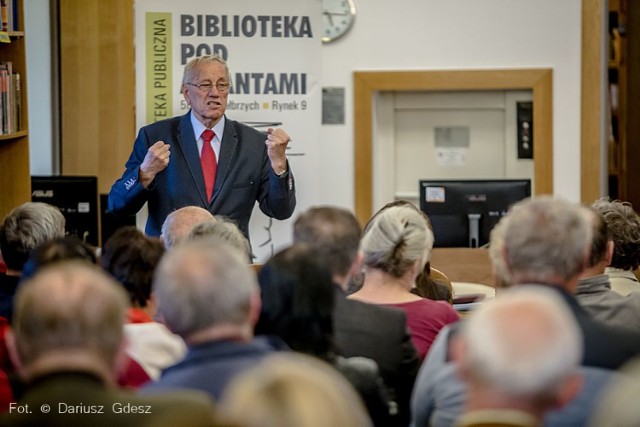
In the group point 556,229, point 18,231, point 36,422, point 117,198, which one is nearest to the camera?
point 36,422

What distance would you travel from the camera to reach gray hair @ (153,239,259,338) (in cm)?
219

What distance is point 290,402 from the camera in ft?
4.79

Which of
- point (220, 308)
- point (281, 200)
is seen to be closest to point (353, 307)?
point (220, 308)

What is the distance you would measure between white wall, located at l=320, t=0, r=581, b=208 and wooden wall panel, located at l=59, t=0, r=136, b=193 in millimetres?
1394

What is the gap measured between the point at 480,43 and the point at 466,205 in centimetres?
210

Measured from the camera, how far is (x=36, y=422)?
1836mm

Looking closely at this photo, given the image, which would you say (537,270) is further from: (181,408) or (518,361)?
(181,408)

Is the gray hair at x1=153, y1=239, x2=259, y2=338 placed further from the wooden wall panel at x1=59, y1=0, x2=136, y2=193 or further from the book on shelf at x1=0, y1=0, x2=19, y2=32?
the wooden wall panel at x1=59, y1=0, x2=136, y2=193

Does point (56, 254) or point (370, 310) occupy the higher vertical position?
point (56, 254)

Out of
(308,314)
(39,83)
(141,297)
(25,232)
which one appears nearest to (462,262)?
(25,232)

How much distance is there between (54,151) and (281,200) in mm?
3228

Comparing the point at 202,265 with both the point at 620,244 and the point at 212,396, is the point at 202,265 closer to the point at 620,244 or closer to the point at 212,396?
the point at 212,396

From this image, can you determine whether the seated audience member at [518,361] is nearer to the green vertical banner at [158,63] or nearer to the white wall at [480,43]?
the green vertical banner at [158,63]

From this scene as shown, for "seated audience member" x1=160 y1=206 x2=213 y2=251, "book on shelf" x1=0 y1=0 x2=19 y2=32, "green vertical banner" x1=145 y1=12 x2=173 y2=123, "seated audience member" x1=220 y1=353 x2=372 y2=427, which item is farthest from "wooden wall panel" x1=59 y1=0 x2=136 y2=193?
"seated audience member" x1=220 y1=353 x2=372 y2=427
